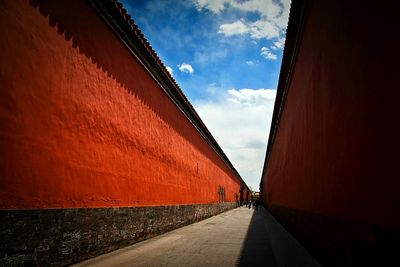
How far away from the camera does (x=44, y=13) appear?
14.2 ft

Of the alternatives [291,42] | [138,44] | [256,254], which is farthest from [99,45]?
[256,254]

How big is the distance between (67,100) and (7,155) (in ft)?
4.63

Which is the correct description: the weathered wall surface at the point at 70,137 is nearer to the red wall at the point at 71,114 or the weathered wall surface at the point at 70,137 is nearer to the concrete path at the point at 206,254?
the red wall at the point at 71,114

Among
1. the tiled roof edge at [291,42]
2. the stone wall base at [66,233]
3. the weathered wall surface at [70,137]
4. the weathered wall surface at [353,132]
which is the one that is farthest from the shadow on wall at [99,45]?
the weathered wall surface at [353,132]

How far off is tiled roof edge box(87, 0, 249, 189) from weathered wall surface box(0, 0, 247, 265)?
174 millimetres

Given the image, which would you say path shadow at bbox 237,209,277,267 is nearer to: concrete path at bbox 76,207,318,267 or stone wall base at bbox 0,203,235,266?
concrete path at bbox 76,207,318,267

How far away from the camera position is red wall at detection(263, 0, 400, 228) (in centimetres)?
235

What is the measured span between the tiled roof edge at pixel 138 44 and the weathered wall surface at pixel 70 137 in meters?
0.17

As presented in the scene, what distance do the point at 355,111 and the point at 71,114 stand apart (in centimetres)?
402

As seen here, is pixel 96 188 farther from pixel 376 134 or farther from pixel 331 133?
pixel 376 134

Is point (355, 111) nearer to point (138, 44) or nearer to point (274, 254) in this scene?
point (274, 254)

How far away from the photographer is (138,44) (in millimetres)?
7215

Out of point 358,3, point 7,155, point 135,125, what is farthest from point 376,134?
point 135,125

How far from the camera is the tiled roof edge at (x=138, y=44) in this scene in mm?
5820
